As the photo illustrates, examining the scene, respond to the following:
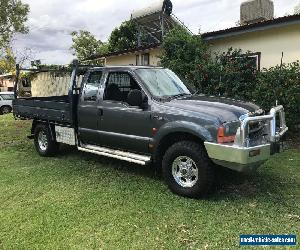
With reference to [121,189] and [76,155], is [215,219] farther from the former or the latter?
[76,155]

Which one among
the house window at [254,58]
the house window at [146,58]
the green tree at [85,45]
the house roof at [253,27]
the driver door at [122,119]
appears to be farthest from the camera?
the green tree at [85,45]

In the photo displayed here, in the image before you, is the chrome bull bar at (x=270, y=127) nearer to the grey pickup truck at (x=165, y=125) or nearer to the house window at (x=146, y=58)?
the grey pickup truck at (x=165, y=125)

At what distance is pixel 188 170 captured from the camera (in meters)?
5.79

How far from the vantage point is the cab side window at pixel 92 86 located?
727cm

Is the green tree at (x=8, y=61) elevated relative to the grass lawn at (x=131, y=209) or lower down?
elevated

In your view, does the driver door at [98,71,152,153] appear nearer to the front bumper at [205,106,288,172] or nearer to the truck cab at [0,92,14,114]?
the front bumper at [205,106,288,172]

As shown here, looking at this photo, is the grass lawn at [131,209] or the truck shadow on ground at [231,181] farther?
the truck shadow on ground at [231,181]

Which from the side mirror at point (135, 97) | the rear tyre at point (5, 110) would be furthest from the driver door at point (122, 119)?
the rear tyre at point (5, 110)

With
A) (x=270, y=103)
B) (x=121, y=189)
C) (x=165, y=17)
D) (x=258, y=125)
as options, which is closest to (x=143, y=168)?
(x=121, y=189)

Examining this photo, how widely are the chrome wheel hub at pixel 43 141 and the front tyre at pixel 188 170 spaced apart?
3.99 meters

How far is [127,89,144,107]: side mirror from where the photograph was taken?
20.2 ft

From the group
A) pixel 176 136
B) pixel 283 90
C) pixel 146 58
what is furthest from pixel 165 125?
pixel 146 58

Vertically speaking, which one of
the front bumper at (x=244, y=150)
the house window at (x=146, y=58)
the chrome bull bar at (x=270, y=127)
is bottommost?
the front bumper at (x=244, y=150)

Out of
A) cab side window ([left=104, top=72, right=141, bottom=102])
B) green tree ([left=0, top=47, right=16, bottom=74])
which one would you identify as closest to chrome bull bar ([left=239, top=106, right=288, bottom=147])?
cab side window ([left=104, top=72, right=141, bottom=102])
